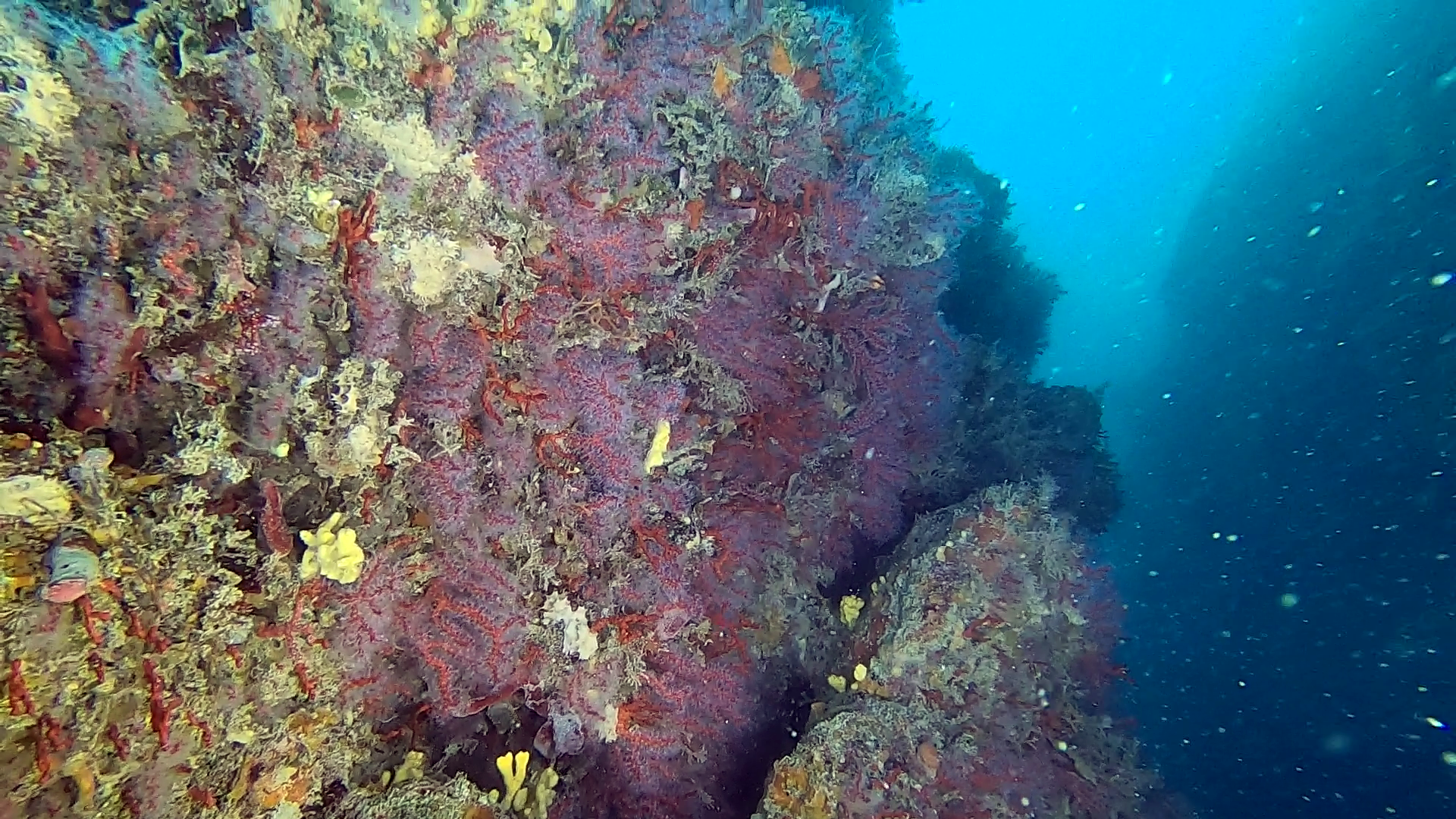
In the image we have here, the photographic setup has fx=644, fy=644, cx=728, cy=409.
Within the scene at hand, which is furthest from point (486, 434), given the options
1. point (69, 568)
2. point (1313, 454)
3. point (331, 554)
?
point (1313, 454)

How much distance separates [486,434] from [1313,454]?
21.3 m

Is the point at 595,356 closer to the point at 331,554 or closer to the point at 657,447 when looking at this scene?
the point at 657,447

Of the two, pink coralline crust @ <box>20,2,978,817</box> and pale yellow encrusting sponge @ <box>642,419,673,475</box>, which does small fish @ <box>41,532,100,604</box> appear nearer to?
pink coralline crust @ <box>20,2,978,817</box>

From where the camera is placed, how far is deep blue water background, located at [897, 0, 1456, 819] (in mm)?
12953

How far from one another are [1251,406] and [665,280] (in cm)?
2316

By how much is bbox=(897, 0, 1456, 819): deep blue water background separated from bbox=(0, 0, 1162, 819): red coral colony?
3.62 m

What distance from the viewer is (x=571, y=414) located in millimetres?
3012

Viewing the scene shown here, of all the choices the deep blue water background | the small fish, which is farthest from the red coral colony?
the deep blue water background

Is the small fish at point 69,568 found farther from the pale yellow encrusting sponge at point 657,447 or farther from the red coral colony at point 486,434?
the pale yellow encrusting sponge at point 657,447

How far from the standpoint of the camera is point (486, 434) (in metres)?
2.86

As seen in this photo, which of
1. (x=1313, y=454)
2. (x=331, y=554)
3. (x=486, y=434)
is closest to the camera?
(x=331, y=554)

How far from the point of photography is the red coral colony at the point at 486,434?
193 centimetres

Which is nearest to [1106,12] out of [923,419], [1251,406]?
[1251,406]

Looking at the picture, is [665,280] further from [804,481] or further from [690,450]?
[804,481]
